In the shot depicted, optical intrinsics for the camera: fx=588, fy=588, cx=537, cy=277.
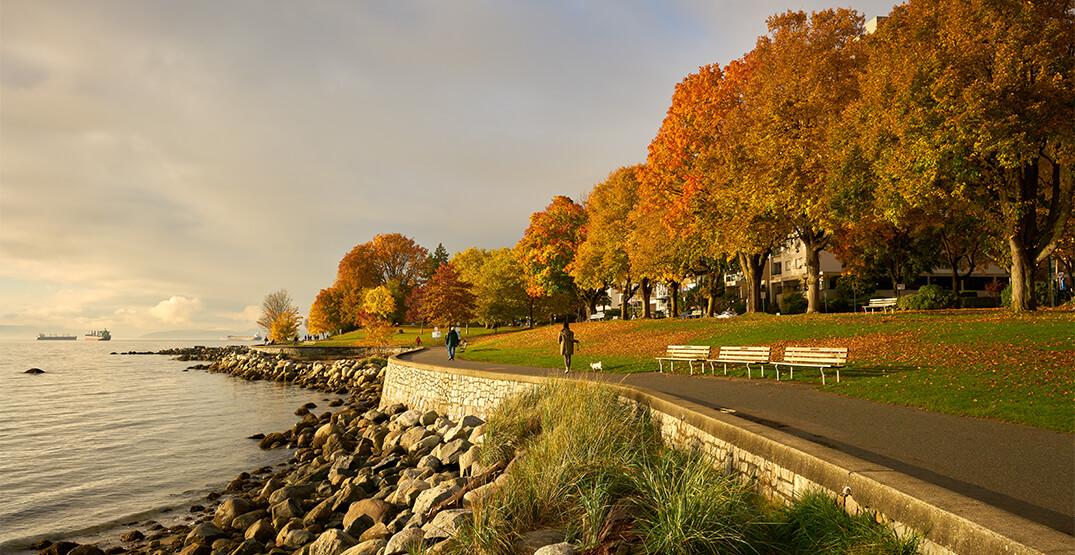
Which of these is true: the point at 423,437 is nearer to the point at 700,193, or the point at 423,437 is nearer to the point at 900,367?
the point at 900,367

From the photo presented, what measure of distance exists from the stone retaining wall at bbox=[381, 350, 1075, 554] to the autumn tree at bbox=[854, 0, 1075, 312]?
1445 cm

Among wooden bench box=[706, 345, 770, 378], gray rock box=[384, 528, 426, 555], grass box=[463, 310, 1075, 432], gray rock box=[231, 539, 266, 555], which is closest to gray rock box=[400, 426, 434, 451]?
gray rock box=[231, 539, 266, 555]

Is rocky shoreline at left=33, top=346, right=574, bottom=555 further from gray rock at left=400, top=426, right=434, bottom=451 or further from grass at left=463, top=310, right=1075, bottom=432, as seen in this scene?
grass at left=463, top=310, right=1075, bottom=432

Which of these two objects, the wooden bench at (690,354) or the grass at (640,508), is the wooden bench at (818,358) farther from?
the grass at (640,508)

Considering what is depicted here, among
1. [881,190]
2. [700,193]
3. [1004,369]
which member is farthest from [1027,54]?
[700,193]

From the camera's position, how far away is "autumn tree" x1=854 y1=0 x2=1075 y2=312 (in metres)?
17.6

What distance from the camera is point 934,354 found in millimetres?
16062

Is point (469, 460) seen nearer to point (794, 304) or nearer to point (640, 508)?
point (640, 508)

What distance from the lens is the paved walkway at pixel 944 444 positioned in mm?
5805

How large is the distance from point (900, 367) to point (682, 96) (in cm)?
1908

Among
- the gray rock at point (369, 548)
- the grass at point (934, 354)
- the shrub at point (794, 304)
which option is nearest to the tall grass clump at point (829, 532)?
the gray rock at point (369, 548)

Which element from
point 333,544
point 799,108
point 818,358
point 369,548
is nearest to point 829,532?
point 369,548

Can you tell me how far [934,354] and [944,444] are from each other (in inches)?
380

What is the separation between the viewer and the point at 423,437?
14.7 meters
